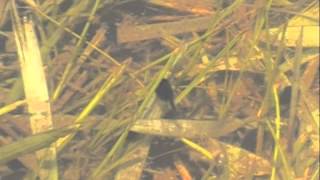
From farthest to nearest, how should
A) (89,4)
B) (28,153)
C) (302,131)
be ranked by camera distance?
(302,131) < (89,4) < (28,153)

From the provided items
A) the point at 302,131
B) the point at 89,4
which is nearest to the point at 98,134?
the point at 89,4

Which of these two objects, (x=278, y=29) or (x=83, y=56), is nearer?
(x=83, y=56)

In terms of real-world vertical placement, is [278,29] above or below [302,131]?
above

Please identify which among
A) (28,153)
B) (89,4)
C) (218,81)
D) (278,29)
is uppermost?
(89,4)

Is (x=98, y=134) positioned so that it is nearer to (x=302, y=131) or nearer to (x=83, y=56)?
(x=83, y=56)

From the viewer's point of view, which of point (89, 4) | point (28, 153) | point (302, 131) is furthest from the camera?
point (302, 131)

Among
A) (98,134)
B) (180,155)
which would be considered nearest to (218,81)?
(180,155)

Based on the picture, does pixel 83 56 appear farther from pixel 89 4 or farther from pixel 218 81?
pixel 218 81
